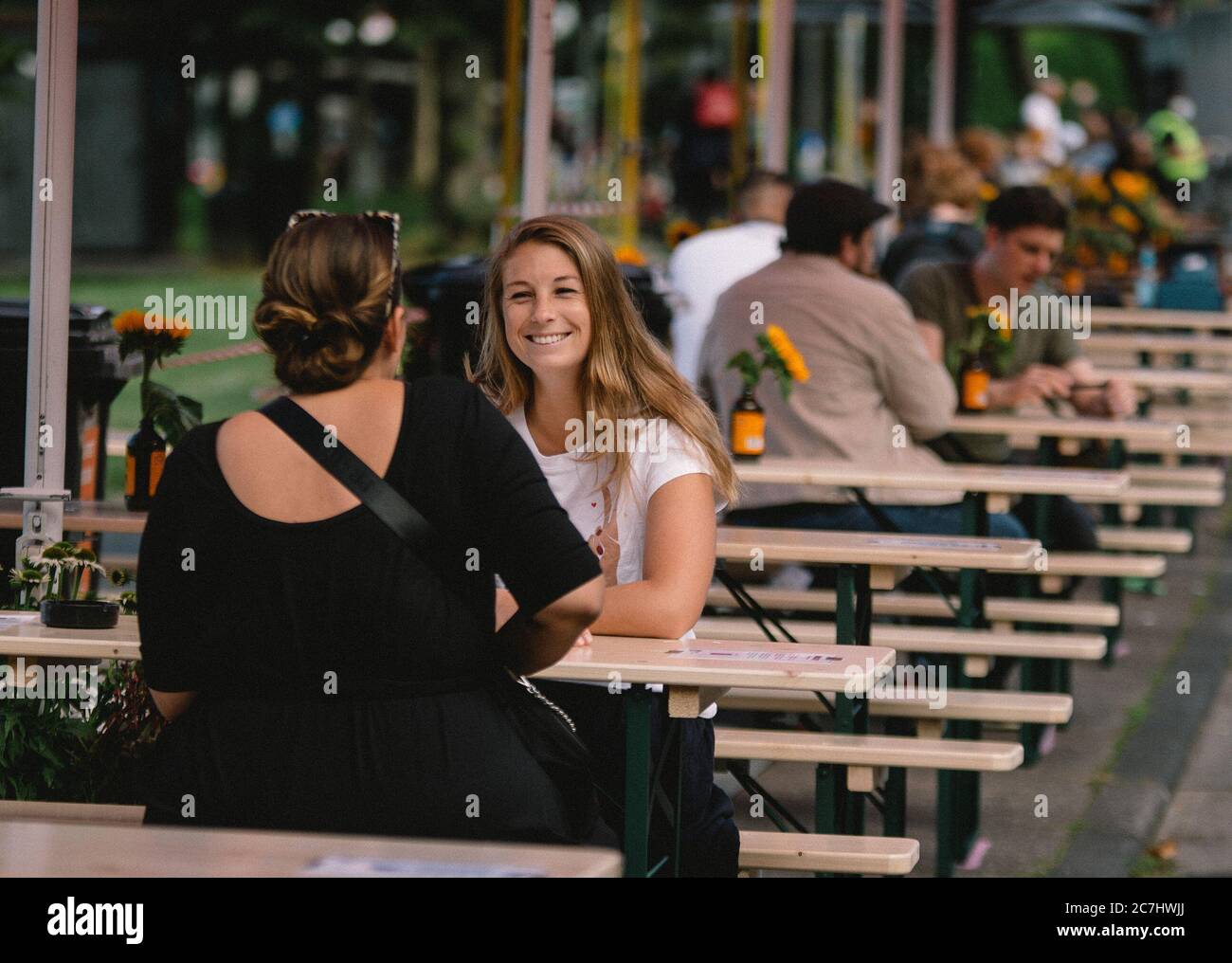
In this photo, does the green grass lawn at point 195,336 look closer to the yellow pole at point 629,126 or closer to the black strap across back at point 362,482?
the black strap across back at point 362,482

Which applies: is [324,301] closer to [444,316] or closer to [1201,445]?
[444,316]

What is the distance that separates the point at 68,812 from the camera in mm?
4207

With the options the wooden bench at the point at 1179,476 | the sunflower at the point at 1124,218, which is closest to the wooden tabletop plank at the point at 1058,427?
the wooden bench at the point at 1179,476

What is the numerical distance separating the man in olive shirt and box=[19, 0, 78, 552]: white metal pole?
361cm

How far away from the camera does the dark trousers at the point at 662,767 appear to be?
13.4 feet

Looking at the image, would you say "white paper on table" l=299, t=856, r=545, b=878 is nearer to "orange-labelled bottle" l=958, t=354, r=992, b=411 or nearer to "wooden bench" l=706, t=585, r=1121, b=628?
"wooden bench" l=706, t=585, r=1121, b=628

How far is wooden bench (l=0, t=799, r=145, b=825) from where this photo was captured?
4156 millimetres

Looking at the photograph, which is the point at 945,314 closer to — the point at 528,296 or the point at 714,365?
the point at 714,365

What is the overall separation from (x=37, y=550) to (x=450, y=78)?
30.1m

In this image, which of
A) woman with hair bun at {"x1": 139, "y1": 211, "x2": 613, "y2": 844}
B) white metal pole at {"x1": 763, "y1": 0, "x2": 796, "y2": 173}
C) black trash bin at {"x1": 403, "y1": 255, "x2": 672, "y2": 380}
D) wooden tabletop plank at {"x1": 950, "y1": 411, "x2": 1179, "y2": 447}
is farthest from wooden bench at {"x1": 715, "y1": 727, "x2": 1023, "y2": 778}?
white metal pole at {"x1": 763, "y1": 0, "x2": 796, "y2": 173}

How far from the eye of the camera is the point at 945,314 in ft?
26.3

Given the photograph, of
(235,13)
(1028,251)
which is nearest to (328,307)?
(1028,251)

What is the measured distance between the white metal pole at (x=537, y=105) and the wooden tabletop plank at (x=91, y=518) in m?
1.74

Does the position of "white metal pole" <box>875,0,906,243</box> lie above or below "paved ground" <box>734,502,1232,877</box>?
above
